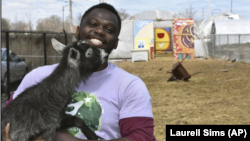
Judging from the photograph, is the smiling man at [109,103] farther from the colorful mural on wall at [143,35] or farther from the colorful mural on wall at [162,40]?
the colorful mural on wall at [162,40]

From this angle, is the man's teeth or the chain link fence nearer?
the man's teeth

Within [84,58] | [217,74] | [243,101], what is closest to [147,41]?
[217,74]

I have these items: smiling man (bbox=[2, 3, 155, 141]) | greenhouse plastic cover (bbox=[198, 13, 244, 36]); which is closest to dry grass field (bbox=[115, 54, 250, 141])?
smiling man (bbox=[2, 3, 155, 141])

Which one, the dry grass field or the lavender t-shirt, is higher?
the lavender t-shirt

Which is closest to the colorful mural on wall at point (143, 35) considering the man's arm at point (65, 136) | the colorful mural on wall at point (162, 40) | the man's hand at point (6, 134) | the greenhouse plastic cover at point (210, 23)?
the colorful mural on wall at point (162, 40)

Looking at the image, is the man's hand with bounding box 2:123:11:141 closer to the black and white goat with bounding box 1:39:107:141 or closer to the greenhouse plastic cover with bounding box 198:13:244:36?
the black and white goat with bounding box 1:39:107:141

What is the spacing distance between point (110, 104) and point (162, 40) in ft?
101

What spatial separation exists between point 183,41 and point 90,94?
24.3 m

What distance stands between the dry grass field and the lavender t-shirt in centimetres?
426

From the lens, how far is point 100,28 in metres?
2.46

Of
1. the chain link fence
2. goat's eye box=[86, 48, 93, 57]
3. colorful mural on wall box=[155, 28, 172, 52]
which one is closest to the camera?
goat's eye box=[86, 48, 93, 57]

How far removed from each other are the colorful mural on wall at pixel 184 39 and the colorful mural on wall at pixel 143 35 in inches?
95.7

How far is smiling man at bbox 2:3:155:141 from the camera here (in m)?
2.12

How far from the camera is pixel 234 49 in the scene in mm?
23797
